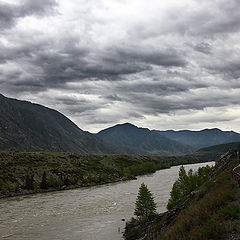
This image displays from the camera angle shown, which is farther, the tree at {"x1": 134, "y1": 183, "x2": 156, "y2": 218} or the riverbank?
the riverbank

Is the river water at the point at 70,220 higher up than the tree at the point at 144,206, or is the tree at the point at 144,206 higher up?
the tree at the point at 144,206

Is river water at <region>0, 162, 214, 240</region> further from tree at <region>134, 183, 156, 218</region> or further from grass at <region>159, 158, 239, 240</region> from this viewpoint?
grass at <region>159, 158, 239, 240</region>

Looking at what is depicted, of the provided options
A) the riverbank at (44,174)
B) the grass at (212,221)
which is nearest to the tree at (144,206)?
the grass at (212,221)

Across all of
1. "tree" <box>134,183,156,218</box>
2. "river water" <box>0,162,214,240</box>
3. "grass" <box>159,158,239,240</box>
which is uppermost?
"grass" <box>159,158,239,240</box>

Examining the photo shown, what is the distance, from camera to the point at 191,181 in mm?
70000

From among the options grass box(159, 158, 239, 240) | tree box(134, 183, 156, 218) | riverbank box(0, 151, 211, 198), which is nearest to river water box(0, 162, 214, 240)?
tree box(134, 183, 156, 218)

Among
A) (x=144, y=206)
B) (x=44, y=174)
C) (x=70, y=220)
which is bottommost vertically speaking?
(x=70, y=220)

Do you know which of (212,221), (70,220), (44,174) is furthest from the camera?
(44,174)

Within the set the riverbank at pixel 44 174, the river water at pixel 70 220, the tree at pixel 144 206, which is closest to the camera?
→ the river water at pixel 70 220

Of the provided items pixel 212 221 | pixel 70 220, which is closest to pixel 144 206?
pixel 70 220

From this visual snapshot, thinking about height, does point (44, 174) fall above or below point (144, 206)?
above

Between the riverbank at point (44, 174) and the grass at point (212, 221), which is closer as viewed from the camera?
the grass at point (212, 221)

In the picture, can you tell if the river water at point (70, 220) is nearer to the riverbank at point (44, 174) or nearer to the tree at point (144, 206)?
the tree at point (144, 206)

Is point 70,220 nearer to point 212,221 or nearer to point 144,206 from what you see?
point 144,206
